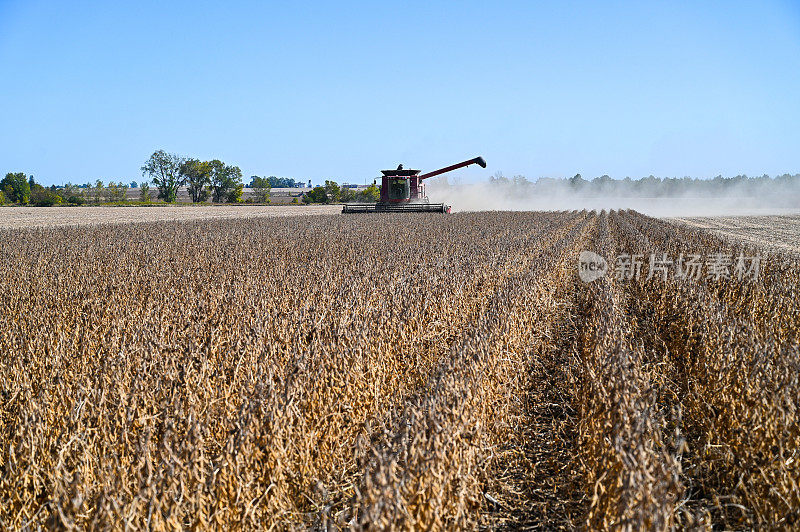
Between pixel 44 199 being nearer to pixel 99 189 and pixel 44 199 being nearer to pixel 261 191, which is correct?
pixel 99 189

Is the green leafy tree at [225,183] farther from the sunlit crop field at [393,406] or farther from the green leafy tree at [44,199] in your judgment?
the sunlit crop field at [393,406]

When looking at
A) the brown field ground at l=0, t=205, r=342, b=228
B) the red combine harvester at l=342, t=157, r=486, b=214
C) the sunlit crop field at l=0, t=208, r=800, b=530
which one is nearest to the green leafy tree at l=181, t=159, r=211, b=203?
the brown field ground at l=0, t=205, r=342, b=228

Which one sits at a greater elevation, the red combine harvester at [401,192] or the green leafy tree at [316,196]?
the green leafy tree at [316,196]

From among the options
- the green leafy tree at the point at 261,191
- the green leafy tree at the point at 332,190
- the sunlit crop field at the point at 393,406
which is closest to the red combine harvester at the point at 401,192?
the sunlit crop field at the point at 393,406

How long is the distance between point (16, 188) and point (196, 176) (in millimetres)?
21835

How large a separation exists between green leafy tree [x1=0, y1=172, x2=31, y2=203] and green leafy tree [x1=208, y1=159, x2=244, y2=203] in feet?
72.9

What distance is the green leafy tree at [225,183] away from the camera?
8306 cm

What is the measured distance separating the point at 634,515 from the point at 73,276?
8.12 m

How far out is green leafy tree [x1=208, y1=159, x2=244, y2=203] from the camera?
8306 centimetres

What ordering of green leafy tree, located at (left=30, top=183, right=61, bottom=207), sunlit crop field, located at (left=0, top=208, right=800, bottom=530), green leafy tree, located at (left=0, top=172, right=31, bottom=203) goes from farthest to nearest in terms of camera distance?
green leafy tree, located at (left=0, top=172, right=31, bottom=203) < green leafy tree, located at (left=30, top=183, right=61, bottom=207) < sunlit crop field, located at (left=0, top=208, right=800, bottom=530)

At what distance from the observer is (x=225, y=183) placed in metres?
83.4

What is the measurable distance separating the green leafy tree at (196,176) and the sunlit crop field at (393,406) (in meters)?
80.5

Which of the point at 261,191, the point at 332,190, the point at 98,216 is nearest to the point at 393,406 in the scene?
the point at 98,216

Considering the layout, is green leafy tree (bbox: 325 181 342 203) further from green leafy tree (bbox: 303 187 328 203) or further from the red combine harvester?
the red combine harvester
